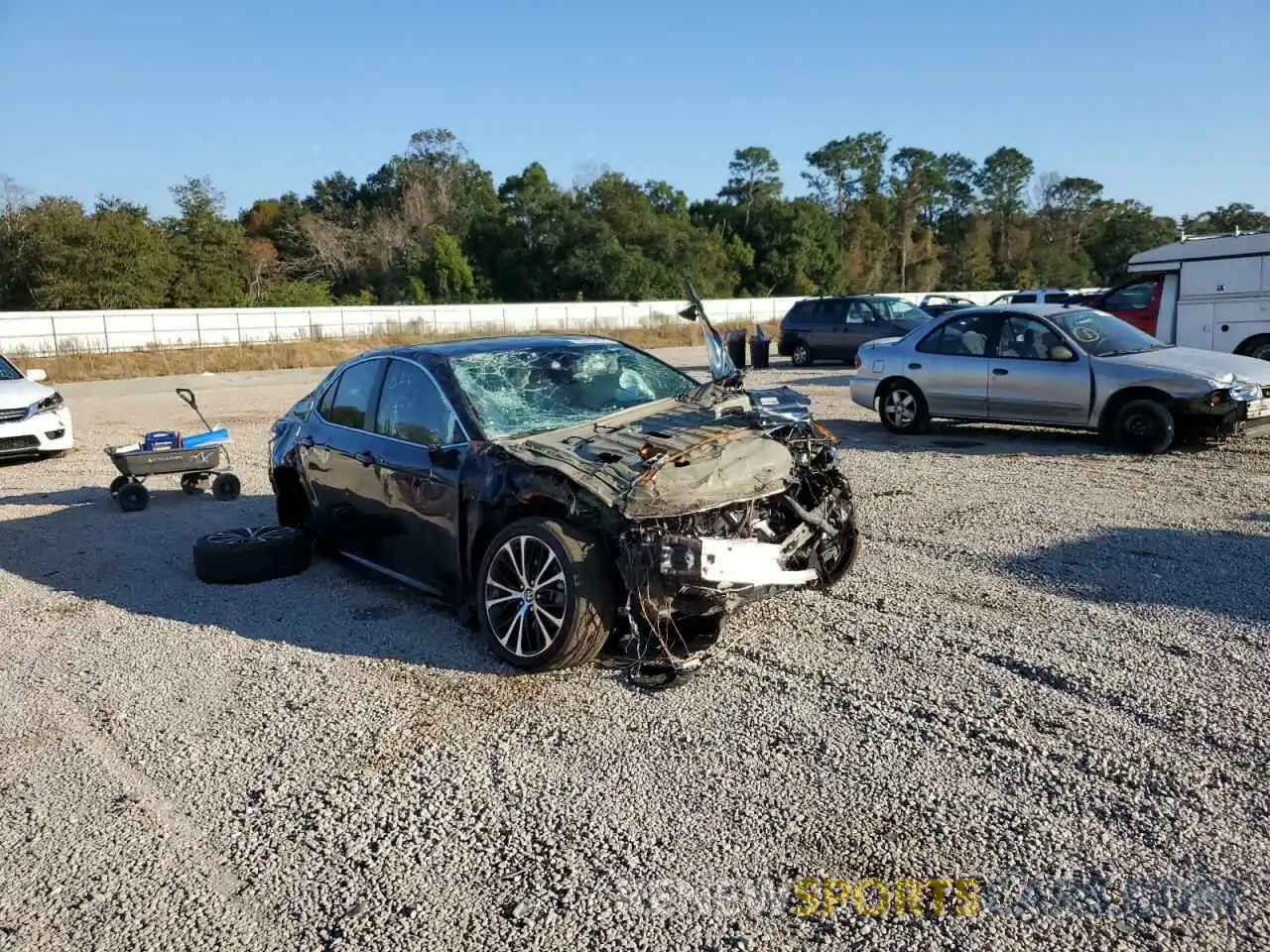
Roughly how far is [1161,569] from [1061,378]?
4.85m

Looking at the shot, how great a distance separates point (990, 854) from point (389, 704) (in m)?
2.70

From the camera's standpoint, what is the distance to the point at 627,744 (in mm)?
3990

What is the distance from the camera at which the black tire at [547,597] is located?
4477mm

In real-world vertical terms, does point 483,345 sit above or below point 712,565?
above

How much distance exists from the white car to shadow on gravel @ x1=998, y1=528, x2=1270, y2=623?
11.4 metres

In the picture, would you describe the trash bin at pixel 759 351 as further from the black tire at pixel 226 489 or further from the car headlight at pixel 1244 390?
the black tire at pixel 226 489

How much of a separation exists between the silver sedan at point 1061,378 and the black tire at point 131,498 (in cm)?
856

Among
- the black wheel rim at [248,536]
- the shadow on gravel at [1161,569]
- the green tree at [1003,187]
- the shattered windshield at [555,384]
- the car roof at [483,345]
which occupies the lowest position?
the shadow on gravel at [1161,569]

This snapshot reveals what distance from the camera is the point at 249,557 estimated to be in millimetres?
6418

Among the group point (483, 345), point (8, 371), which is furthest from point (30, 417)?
point (483, 345)

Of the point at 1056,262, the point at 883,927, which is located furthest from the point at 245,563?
the point at 1056,262

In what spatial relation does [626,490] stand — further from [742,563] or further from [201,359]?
[201,359]

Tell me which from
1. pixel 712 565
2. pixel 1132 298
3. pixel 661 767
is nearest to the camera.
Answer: pixel 661 767

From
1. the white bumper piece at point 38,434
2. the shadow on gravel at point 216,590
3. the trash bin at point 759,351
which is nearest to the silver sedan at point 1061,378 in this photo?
the trash bin at point 759,351
